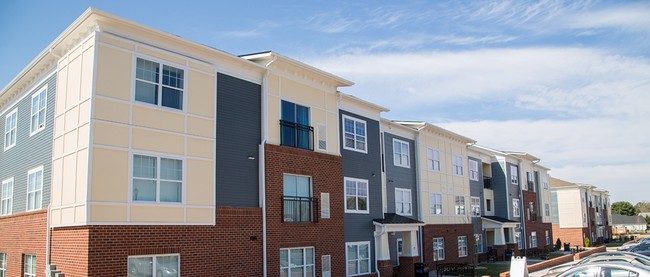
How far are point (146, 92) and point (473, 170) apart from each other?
33298 mm

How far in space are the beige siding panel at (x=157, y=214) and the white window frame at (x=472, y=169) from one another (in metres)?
30.7

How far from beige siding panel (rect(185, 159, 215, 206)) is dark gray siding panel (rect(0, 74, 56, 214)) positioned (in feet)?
15.9

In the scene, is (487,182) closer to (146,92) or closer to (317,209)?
(317,209)

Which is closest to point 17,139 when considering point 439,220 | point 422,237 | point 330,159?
point 330,159

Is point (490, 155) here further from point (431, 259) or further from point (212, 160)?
point (212, 160)

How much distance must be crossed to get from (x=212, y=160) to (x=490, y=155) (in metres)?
36.4

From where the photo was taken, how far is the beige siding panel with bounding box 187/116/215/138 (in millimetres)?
19109

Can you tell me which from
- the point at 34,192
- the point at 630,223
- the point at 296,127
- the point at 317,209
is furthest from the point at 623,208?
the point at 34,192

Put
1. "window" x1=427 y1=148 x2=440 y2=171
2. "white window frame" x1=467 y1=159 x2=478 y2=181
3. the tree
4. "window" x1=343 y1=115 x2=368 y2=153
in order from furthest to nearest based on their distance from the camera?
1. the tree
2. "white window frame" x1=467 y1=159 x2=478 y2=181
3. "window" x1=427 y1=148 x2=440 y2=171
4. "window" x1=343 y1=115 x2=368 y2=153

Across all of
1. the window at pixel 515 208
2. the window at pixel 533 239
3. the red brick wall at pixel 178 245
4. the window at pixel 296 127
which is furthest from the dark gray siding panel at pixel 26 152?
the window at pixel 533 239

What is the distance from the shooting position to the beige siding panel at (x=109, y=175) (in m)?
16.3

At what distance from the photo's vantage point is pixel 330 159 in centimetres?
2512

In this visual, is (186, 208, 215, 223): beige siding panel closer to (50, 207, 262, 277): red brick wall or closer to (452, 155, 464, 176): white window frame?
(50, 207, 262, 277): red brick wall

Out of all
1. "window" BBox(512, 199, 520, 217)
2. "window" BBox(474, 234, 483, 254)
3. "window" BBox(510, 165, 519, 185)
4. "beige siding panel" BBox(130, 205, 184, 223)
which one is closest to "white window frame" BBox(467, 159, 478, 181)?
"window" BBox(474, 234, 483, 254)
